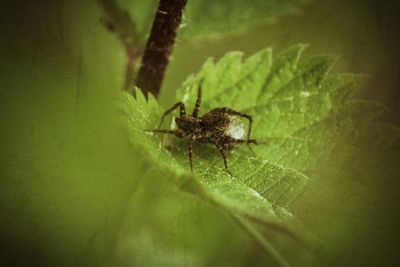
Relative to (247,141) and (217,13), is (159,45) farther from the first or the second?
(247,141)

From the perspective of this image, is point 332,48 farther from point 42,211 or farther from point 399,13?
point 42,211

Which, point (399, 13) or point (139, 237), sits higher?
point (399, 13)

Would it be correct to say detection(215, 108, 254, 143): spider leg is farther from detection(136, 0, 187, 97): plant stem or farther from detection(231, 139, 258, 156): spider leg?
detection(136, 0, 187, 97): plant stem

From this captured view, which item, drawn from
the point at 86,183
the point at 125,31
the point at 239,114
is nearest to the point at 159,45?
the point at 125,31

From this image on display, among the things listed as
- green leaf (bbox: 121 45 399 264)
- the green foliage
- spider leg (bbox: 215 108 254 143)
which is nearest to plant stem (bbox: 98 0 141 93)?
the green foliage

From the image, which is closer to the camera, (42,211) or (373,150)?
(373,150)

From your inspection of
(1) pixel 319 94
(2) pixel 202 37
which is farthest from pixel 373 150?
(2) pixel 202 37

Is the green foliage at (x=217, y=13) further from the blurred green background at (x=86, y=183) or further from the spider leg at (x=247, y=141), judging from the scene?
the spider leg at (x=247, y=141)

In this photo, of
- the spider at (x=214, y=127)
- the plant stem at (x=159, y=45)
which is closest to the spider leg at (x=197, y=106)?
the spider at (x=214, y=127)

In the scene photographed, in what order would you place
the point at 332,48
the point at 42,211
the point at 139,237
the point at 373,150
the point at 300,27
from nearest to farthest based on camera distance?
the point at 373,150 < the point at 42,211 < the point at 139,237 < the point at 332,48 < the point at 300,27
